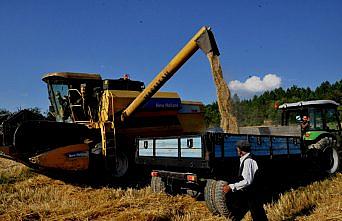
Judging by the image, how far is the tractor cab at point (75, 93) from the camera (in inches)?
360

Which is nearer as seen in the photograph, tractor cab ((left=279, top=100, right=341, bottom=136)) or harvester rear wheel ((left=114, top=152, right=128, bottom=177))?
harvester rear wheel ((left=114, top=152, right=128, bottom=177))

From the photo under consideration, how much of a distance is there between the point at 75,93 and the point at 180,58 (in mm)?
3633

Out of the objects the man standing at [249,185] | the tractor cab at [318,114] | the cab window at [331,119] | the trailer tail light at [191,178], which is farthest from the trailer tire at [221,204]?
the cab window at [331,119]

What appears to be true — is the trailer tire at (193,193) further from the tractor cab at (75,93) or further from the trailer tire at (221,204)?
the tractor cab at (75,93)

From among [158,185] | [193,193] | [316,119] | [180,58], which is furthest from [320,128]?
[158,185]

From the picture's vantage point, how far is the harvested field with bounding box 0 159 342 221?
5.02m

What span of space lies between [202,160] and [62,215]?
7.32ft

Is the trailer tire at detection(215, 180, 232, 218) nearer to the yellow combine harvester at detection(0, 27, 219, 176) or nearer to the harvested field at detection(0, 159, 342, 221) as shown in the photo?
the harvested field at detection(0, 159, 342, 221)

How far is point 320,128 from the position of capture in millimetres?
9508

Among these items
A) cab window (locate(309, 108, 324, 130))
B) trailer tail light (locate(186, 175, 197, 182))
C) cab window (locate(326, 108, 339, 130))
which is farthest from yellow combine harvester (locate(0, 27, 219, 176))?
cab window (locate(326, 108, 339, 130))

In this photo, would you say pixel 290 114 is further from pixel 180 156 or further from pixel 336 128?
pixel 180 156

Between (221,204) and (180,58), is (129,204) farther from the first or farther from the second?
(180,58)

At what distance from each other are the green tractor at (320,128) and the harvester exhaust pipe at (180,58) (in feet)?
12.8

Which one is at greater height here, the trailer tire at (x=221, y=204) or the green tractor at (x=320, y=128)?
the green tractor at (x=320, y=128)
